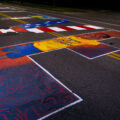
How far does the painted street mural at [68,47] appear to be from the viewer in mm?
7218

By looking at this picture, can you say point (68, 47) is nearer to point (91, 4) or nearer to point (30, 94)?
point (30, 94)

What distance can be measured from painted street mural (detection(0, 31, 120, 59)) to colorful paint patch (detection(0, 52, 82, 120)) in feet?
5.58

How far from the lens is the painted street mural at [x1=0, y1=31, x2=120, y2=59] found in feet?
23.7

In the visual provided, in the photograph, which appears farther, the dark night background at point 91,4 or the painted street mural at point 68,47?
the dark night background at point 91,4

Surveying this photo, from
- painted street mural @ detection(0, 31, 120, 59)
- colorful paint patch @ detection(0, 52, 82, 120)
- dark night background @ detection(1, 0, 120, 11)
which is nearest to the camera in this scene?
colorful paint patch @ detection(0, 52, 82, 120)

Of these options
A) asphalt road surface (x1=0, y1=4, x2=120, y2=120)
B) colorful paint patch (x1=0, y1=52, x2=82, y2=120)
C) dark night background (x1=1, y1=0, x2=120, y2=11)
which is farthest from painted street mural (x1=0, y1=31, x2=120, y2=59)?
Answer: dark night background (x1=1, y1=0, x2=120, y2=11)

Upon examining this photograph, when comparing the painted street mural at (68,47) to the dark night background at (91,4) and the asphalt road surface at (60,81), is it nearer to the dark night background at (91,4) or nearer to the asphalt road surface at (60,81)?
the asphalt road surface at (60,81)

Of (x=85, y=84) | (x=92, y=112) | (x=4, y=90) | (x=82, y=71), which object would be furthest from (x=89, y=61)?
(x=4, y=90)

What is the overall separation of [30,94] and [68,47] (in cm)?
422

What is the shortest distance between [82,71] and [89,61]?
0.97 metres

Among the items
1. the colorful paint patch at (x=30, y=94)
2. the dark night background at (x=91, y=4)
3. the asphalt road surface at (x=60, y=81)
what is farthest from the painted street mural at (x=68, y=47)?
the dark night background at (x=91, y=4)

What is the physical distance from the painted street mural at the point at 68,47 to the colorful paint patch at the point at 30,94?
5.58 feet

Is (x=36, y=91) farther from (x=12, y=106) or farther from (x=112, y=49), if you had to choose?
(x=112, y=49)

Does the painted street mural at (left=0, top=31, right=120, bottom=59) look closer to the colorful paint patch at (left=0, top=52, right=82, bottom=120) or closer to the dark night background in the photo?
the colorful paint patch at (left=0, top=52, right=82, bottom=120)
